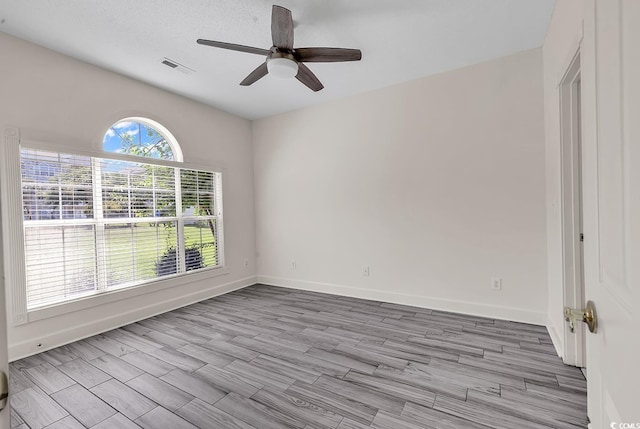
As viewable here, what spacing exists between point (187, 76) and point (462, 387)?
3956 mm

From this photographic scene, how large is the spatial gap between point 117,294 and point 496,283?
416 cm

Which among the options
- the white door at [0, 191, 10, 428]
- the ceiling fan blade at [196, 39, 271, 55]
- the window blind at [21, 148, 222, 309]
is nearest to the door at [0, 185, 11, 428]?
the white door at [0, 191, 10, 428]

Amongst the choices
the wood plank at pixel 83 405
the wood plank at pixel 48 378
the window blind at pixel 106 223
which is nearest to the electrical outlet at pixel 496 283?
the wood plank at pixel 83 405

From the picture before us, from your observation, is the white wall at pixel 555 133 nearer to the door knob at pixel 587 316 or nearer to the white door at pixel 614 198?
the white door at pixel 614 198

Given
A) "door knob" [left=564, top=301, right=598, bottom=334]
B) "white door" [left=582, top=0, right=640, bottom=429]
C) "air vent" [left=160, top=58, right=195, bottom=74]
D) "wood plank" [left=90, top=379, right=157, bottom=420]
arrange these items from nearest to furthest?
"white door" [left=582, top=0, right=640, bottom=429] → "door knob" [left=564, top=301, right=598, bottom=334] → "wood plank" [left=90, top=379, right=157, bottom=420] → "air vent" [left=160, top=58, right=195, bottom=74]

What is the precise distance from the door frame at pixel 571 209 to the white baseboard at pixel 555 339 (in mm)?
81

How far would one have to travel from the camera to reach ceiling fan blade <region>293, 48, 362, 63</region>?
216 cm

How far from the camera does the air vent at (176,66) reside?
9.53 feet

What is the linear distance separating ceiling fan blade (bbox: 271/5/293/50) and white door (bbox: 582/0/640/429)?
1726mm

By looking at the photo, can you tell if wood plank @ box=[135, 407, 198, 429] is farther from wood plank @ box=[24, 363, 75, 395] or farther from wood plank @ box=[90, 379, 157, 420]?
wood plank @ box=[24, 363, 75, 395]

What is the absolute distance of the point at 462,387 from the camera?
1921 millimetres

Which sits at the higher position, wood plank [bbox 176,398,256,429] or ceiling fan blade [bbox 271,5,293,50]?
ceiling fan blade [bbox 271,5,293,50]

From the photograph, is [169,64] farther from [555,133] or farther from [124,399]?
Result: [555,133]

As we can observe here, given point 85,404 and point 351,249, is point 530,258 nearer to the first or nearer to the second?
point 351,249
